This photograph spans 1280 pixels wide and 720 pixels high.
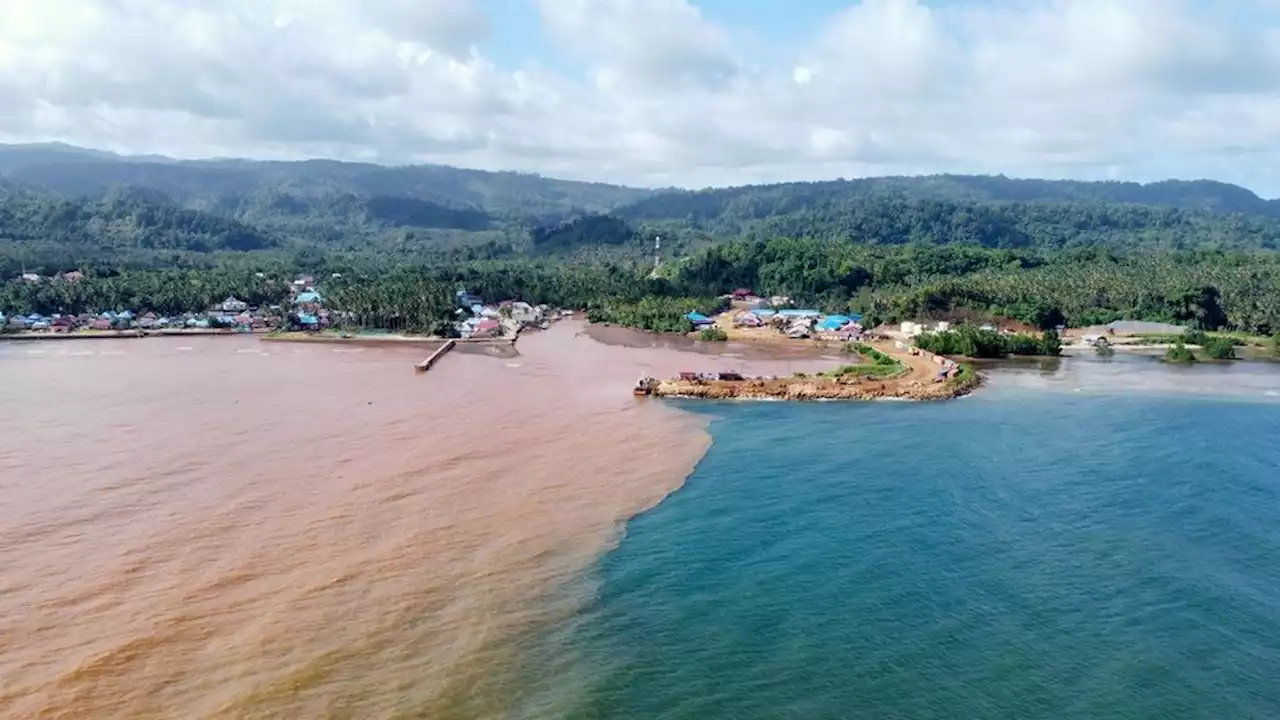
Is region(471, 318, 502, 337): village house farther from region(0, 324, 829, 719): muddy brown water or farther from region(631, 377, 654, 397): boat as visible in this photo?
region(631, 377, 654, 397): boat

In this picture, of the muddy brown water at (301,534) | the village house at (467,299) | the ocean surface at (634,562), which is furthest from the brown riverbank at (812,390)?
the village house at (467,299)

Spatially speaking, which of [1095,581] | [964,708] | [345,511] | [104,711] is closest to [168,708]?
[104,711]

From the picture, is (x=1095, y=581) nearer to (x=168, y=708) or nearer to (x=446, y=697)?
(x=446, y=697)

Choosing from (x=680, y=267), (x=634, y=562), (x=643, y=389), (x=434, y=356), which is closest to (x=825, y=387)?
(x=643, y=389)

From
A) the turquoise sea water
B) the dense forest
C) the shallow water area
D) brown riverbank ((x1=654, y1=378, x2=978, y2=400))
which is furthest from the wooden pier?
the turquoise sea water

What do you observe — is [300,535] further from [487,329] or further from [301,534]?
[487,329]

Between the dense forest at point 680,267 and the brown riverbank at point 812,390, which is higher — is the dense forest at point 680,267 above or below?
above

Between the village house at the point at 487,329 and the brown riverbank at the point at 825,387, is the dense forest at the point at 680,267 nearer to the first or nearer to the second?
the village house at the point at 487,329
